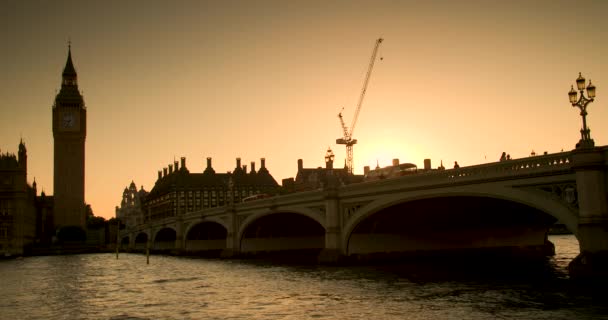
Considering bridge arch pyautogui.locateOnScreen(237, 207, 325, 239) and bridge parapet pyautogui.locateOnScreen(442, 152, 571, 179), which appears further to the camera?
bridge arch pyautogui.locateOnScreen(237, 207, 325, 239)

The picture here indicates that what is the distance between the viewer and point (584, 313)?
26078 millimetres

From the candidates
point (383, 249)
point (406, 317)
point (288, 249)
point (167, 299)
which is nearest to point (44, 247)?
point (288, 249)

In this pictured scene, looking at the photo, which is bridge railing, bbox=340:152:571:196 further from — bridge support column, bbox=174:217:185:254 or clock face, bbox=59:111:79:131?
clock face, bbox=59:111:79:131

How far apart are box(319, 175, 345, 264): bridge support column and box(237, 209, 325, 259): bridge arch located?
20447 mm

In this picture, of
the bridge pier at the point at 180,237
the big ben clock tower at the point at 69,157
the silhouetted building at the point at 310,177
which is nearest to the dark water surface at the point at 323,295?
the bridge pier at the point at 180,237

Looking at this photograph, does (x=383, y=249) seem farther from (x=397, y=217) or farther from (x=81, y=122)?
(x=81, y=122)

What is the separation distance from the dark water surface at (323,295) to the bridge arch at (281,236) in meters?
23.3

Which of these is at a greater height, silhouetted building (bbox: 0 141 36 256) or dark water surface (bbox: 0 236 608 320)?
silhouetted building (bbox: 0 141 36 256)

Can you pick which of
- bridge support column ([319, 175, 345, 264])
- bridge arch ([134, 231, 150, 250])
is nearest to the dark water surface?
bridge support column ([319, 175, 345, 264])

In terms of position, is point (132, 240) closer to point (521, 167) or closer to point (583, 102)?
point (521, 167)

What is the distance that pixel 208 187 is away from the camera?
173500 mm

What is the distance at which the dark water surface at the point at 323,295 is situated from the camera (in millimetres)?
28875

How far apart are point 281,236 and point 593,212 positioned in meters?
56.5

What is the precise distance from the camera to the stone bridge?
99.8 ft
